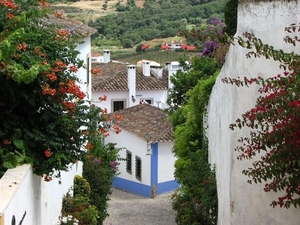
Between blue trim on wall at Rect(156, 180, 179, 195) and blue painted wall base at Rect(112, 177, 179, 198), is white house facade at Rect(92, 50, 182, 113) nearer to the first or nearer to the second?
blue painted wall base at Rect(112, 177, 179, 198)

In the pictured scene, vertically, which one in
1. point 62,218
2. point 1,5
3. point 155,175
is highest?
point 1,5

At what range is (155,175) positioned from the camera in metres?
28.0

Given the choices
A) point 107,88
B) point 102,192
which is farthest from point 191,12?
point 102,192

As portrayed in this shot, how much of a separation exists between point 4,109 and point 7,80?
1.98 ft

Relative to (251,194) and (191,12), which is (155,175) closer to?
(251,194)

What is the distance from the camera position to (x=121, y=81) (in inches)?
1563

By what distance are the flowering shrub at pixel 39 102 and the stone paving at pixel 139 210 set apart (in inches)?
529

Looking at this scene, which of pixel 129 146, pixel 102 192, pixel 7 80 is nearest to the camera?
pixel 7 80

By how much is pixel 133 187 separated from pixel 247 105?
→ 2105 cm

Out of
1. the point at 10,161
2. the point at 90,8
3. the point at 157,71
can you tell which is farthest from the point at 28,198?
the point at 90,8

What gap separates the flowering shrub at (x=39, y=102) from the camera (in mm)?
7855

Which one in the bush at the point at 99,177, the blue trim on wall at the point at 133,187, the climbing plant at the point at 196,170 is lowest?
the blue trim on wall at the point at 133,187

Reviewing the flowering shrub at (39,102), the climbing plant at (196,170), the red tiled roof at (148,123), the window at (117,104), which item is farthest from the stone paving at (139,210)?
the flowering shrub at (39,102)

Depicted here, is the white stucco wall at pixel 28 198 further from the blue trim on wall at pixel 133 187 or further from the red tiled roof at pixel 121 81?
the red tiled roof at pixel 121 81
